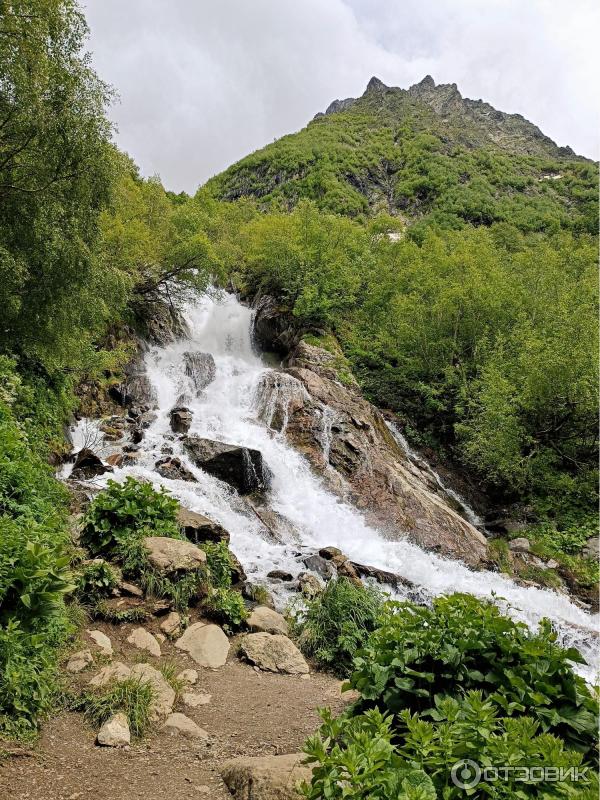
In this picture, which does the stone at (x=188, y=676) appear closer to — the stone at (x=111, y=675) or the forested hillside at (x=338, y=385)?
the stone at (x=111, y=675)

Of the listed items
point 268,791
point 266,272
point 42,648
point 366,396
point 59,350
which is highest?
point 266,272

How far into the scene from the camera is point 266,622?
7387 mm

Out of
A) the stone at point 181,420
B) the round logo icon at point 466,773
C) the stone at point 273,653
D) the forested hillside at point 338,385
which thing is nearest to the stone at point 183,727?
the forested hillside at point 338,385

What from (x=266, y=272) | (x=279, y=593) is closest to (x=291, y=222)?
(x=266, y=272)

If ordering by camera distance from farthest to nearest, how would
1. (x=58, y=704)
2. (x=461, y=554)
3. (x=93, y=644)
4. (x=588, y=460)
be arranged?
(x=588, y=460), (x=461, y=554), (x=93, y=644), (x=58, y=704)

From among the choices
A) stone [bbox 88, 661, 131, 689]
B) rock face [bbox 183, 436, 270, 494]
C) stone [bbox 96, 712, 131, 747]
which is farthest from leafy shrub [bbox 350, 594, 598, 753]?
rock face [bbox 183, 436, 270, 494]

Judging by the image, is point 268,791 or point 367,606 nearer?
point 268,791

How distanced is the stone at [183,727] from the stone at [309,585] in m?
4.30

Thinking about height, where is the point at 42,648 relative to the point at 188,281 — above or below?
below

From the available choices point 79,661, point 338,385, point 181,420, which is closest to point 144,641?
point 79,661

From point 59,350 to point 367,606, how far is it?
9.71 meters

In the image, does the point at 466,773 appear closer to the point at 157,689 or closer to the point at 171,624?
the point at 157,689

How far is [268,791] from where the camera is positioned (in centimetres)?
341

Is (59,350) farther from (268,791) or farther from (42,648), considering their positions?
(268,791)
